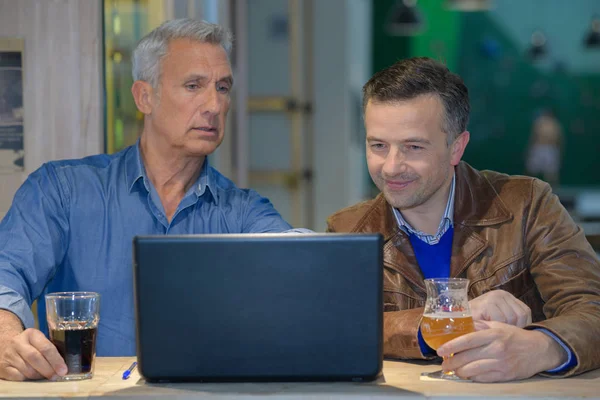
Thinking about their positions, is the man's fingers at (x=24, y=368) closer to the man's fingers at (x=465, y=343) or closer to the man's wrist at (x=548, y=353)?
the man's fingers at (x=465, y=343)

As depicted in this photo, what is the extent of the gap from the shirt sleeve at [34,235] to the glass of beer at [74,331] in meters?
0.39

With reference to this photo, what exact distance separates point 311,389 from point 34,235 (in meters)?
1.07

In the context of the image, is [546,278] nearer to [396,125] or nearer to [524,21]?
[396,125]

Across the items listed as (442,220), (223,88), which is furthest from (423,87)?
(223,88)

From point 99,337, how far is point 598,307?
1.29 metres

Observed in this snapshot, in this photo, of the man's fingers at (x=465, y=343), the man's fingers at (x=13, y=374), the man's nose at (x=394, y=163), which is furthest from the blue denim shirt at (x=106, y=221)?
the man's fingers at (x=465, y=343)

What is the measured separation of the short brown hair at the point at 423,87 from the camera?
2119mm

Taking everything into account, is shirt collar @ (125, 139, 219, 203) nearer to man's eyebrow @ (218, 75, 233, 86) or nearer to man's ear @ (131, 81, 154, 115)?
man's ear @ (131, 81, 154, 115)

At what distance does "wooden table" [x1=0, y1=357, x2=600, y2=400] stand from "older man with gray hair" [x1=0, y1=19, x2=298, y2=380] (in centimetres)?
72

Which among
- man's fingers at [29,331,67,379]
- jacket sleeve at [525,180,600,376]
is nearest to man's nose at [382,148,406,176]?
jacket sleeve at [525,180,600,376]

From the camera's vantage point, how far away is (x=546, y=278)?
2.09 m

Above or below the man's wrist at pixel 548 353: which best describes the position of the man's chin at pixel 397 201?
above

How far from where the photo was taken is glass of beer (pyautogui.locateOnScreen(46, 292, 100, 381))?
1.66 m

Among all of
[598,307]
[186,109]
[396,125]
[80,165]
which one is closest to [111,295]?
[80,165]
